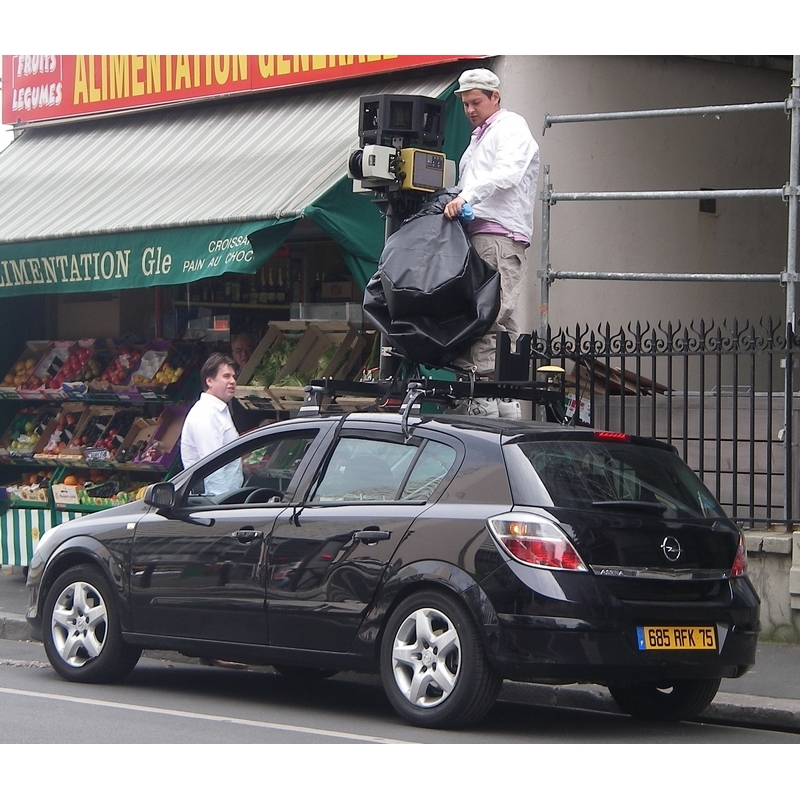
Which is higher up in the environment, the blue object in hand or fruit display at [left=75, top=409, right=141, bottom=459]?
the blue object in hand

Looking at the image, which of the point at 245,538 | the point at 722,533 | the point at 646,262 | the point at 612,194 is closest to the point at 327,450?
the point at 245,538

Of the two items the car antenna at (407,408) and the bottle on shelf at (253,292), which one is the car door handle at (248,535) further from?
the bottle on shelf at (253,292)

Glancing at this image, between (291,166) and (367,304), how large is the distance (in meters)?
2.54

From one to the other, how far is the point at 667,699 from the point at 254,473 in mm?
2670

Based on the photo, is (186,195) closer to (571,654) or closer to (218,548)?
(218,548)

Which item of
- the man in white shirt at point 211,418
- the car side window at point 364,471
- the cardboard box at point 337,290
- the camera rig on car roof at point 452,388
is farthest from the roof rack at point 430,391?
the cardboard box at point 337,290

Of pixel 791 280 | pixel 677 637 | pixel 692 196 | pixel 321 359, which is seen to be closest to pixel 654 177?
pixel 692 196

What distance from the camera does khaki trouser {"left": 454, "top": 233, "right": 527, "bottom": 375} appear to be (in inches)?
378

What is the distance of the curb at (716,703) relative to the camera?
24.8 feet

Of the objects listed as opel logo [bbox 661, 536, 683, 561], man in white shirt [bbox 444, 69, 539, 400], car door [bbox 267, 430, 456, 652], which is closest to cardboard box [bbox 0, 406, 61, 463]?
man in white shirt [bbox 444, 69, 539, 400]

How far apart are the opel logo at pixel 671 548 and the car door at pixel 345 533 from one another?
1.12m

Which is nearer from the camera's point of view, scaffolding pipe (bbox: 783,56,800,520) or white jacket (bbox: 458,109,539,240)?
scaffolding pipe (bbox: 783,56,800,520)

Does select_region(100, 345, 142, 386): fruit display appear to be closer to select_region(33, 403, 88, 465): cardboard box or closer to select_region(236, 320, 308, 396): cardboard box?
select_region(33, 403, 88, 465): cardboard box

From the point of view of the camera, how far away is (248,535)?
7.54 meters
